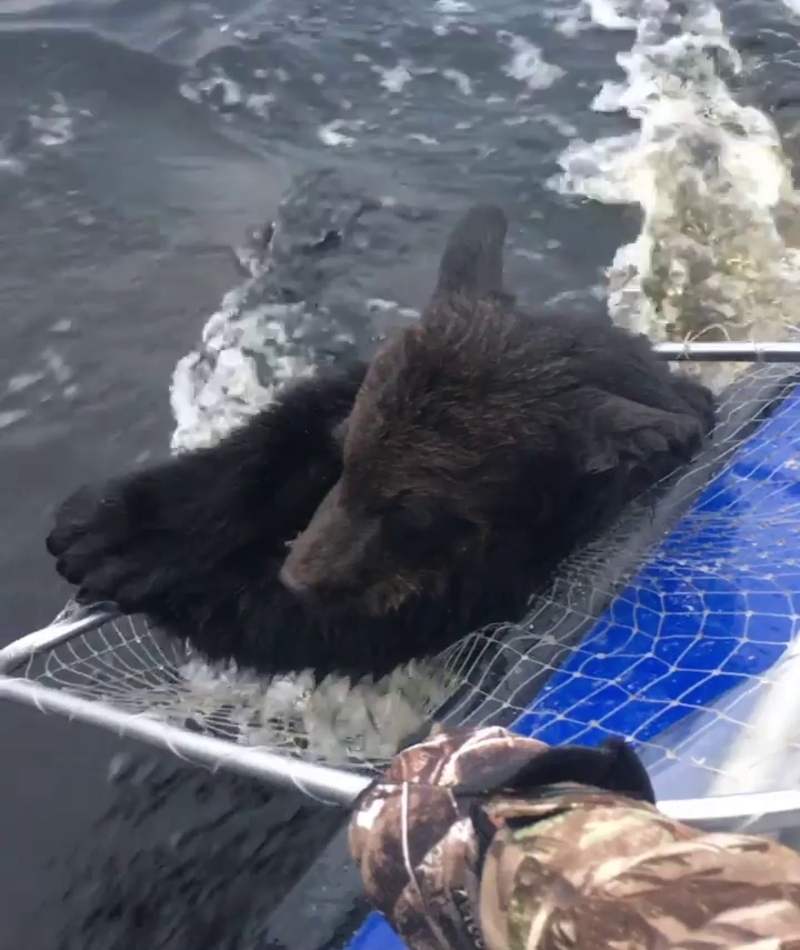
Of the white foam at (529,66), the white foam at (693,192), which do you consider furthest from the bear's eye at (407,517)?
the white foam at (529,66)

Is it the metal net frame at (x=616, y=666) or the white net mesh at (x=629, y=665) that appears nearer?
the metal net frame at (x=616, y=666)

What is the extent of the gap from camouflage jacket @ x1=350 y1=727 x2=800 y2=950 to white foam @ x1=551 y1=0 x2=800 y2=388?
4.40 m

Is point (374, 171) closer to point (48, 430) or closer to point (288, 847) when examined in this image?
point (48, 430)

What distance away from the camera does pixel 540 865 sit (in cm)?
130

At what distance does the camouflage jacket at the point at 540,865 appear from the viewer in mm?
1147

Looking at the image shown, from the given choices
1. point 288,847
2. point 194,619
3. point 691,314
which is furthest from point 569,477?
point 691,314

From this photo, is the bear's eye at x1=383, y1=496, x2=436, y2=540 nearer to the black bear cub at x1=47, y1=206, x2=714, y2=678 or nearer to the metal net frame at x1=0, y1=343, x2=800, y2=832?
the black bear cub at x1=47, y1=206, x2=714, y2=678

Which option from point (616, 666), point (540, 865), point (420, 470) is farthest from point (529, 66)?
point (540, 865)

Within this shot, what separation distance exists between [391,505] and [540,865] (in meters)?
1.86

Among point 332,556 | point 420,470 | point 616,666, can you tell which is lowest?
point 616,666

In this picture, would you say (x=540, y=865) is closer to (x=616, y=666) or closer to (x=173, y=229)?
(x=616, y=666)

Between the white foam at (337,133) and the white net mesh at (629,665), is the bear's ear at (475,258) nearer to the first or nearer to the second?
the white net mesh at (629,665)

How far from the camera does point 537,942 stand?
1.25 meters

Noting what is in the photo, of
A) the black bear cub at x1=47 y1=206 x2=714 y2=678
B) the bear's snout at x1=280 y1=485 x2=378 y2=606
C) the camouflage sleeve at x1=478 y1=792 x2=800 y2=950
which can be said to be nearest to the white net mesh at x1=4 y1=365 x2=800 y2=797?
the black bear cub at x1=47 y1=206 x2=714 y2=678
